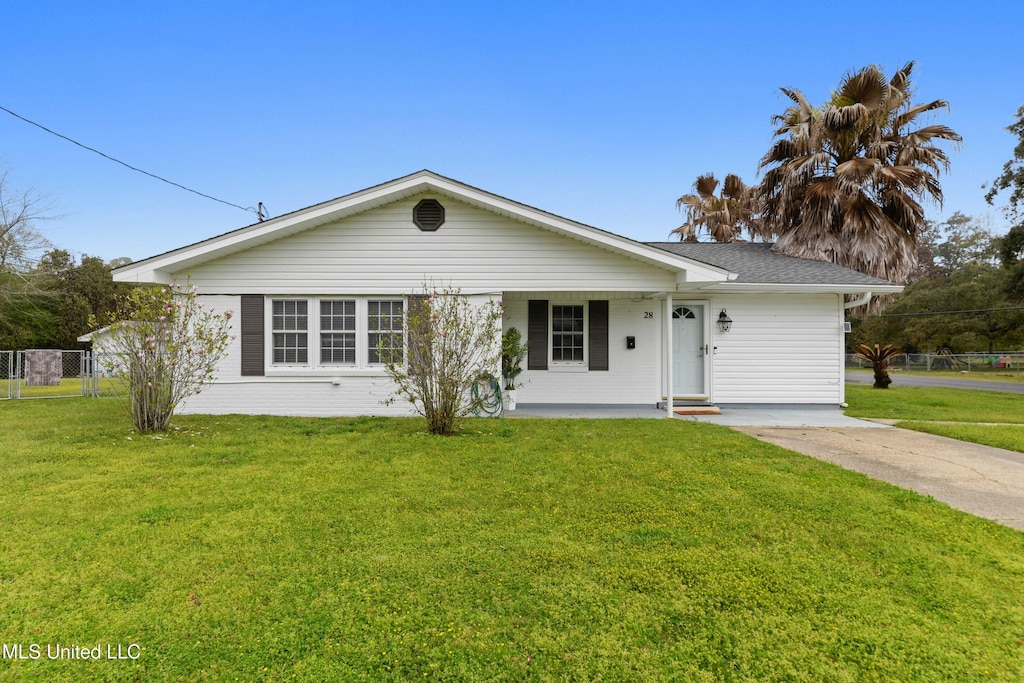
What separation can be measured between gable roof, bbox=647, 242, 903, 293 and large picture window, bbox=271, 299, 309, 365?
6996 mm

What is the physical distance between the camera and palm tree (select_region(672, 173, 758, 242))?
21219 mm

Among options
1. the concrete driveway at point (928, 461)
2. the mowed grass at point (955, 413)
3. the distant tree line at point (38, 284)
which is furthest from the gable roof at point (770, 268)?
the distant tree line at point (38, 284)

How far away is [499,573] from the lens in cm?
291

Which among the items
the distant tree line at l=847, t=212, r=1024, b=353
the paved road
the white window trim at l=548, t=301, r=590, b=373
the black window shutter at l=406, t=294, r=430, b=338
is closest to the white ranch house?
the black window shutter at l=406, t=294, r=430, b=338

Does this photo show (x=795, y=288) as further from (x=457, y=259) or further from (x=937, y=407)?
(x=457, y=259)

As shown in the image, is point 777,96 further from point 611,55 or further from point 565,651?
point 565,651

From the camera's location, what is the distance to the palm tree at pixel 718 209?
21.2 meters

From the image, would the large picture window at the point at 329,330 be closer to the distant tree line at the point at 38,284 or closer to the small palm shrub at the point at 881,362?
the distant tree line at the point at 38,284

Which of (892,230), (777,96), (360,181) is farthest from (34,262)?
(892,230)

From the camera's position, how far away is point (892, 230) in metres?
13.4

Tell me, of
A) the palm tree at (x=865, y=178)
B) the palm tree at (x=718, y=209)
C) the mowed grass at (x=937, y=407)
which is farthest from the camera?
the palm tree at (x=718, y=209)

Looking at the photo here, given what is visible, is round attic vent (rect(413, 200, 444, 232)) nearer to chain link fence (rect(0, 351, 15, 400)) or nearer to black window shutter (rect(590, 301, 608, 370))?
black window shutter (rect(590, 301, 608, 370))

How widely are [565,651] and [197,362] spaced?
796 centimetres

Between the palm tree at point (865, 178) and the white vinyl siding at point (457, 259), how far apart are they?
7508 mm
